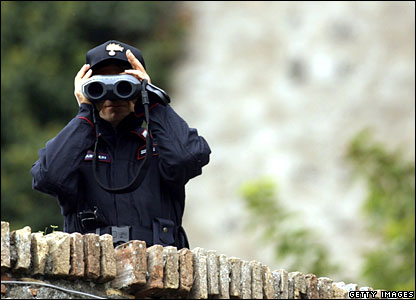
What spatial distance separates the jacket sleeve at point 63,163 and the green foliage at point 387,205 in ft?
22.8

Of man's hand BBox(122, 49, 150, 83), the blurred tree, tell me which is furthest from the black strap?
the blurred tree

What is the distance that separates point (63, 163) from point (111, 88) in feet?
1.49

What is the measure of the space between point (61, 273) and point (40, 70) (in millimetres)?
13779

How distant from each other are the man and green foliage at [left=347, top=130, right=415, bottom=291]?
6.64 meters

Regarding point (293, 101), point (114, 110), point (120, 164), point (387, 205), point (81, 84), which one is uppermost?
point (293, 101)

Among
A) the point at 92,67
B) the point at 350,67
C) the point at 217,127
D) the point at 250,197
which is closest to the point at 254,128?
the point at 217,127

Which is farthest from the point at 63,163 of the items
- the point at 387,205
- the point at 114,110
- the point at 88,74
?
the point at 387,205

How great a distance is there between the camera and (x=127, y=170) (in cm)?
514

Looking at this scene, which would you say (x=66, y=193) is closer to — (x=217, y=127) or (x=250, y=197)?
(x=250, y=197)

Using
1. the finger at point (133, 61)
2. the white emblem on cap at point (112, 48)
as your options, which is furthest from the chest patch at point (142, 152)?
the white emblem on cap at point (112, 48)

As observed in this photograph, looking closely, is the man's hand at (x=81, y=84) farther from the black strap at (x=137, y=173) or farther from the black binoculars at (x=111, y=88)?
the black strap at (x=137, y=173)

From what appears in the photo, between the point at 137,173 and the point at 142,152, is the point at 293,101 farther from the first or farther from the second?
the point at 137,173

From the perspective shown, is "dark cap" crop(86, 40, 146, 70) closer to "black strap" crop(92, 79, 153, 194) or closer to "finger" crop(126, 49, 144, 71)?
"finger" crop(126, 49, 144, 71)

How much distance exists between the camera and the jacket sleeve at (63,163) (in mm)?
4918
